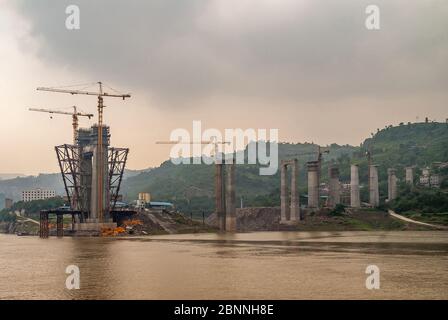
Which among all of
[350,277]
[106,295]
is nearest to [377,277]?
[350,277]

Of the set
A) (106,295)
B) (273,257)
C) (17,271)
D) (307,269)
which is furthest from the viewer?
(273,257)

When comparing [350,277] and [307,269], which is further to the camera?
[307,269]

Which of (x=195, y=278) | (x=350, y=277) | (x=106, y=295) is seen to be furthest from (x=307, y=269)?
(x=106, y=295)

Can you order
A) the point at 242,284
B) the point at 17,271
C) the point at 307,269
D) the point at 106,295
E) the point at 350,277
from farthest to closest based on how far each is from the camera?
the point at 17,271, the point at 307,269, the point at 350,277, the point at 242,284, the point at 106,295

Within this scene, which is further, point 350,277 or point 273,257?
point 273,257

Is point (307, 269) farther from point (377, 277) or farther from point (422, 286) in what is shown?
point (422, 286)

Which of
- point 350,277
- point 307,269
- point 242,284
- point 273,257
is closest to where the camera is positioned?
point 242,284

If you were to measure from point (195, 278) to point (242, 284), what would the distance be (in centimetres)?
753
